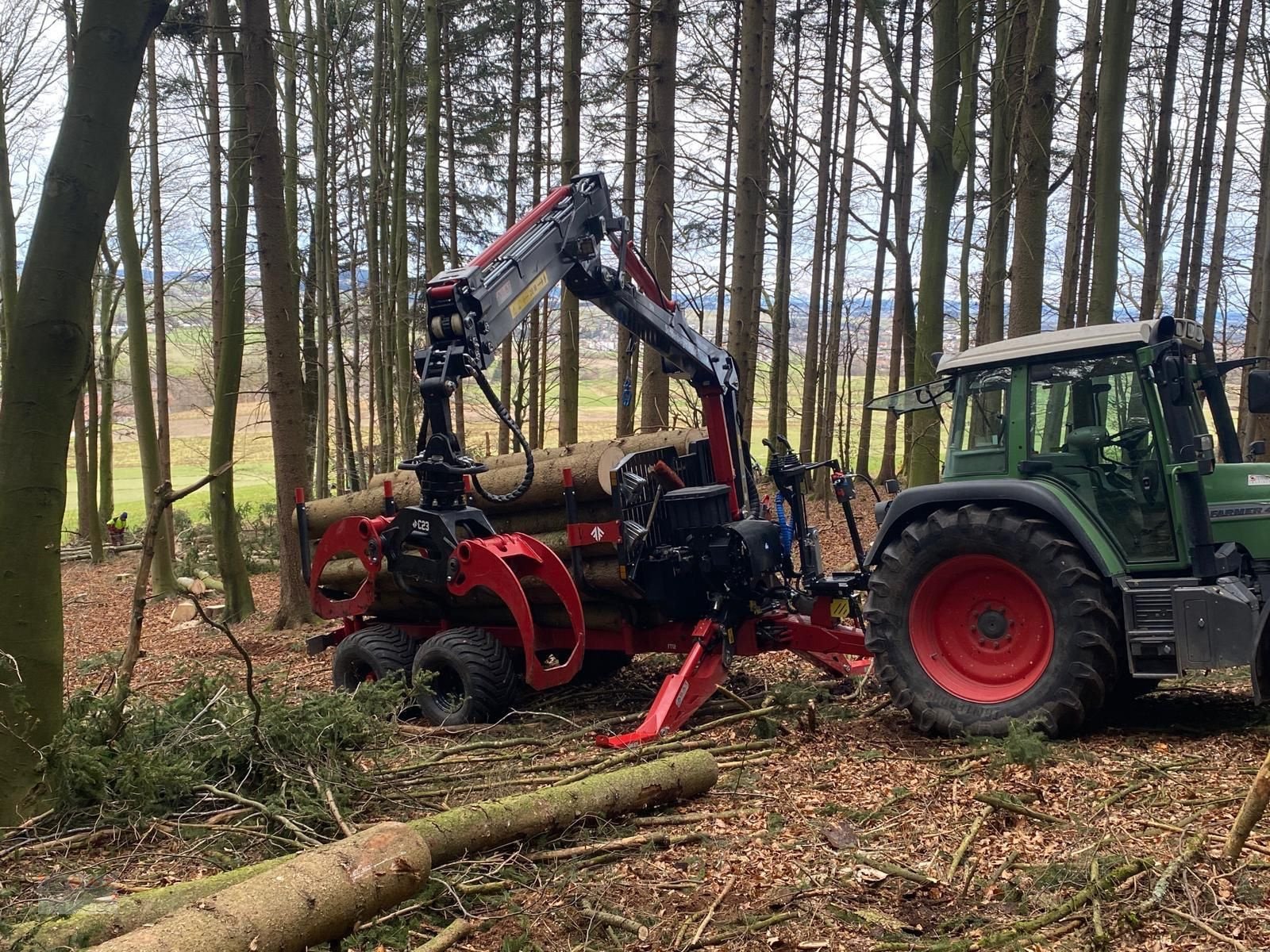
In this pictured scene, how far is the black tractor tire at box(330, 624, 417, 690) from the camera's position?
7742mm

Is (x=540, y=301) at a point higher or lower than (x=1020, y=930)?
higher

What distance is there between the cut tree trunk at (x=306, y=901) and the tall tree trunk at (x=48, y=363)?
1777mm

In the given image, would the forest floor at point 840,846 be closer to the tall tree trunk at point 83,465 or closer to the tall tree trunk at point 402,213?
the tall tree trunk at point 402,213

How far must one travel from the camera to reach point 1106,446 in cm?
566

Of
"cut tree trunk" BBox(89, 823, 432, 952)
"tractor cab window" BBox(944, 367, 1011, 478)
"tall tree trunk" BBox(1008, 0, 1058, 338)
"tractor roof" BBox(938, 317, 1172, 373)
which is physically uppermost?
"tall tree trunk" BBox(1008, 0, 1058, 338)

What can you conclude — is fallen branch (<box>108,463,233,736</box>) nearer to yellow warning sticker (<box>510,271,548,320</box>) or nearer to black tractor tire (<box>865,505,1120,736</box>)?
yellow warning sticker (<box>510,271,548,320</box>)

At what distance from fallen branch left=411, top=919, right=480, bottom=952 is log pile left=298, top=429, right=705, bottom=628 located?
3387mm

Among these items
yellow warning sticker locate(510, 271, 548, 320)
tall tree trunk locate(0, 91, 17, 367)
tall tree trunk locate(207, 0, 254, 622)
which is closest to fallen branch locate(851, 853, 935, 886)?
yellow warning sticker locate(510, 271, 548, 320)

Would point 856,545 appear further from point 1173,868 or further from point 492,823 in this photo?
point 492,823

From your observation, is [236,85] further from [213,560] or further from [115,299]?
[115,299]

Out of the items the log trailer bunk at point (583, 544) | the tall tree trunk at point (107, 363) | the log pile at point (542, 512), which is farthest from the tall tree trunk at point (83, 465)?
the log trailer bunk at point (583, 544)

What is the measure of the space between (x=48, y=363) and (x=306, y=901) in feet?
8.44

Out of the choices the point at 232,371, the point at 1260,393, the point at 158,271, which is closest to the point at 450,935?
the point at 1260,393

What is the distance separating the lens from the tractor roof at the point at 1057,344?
5.57 meters
